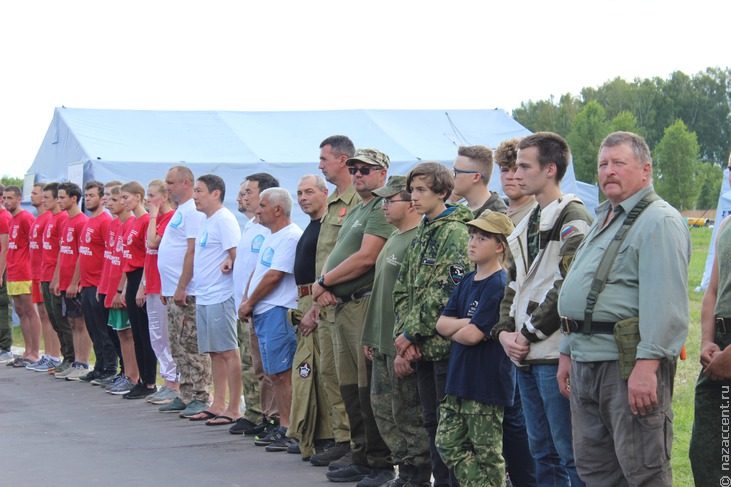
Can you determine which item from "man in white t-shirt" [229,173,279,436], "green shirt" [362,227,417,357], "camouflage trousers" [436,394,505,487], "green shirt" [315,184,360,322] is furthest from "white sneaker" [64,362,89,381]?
"camouflage trousers" [436,394,505,487]

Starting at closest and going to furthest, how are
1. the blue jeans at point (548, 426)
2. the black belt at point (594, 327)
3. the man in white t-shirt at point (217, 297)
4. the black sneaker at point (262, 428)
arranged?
the black belt at point (594, 327) → the blue jeans at point (548, 426) → the black sneaker at point (262, 428) → the man in white t-shirt at point (217, 297)

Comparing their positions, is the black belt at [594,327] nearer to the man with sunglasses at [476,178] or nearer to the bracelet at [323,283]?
the man with sunglasses at [476,178]

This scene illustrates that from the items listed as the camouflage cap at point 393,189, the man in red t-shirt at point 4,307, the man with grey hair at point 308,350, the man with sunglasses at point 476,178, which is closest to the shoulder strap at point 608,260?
the man with sunglasses at point 476,178

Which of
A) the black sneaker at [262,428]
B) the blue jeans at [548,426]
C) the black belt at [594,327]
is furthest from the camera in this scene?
the black sneaker at [262,428]

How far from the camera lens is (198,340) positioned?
938 centimetres

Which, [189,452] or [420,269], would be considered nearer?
[420,269]

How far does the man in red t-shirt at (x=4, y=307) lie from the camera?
14711 mm

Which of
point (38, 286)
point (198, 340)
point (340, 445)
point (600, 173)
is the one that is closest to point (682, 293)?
point (600, 173)

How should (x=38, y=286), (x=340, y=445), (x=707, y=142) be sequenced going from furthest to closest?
(x=707, y=142) < (x=38, y=286) < (x=340, y=445)

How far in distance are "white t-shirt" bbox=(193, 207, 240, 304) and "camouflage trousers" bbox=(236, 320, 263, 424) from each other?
0.48 metres

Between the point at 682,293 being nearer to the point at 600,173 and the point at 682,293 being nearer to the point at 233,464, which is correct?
the point at 600,173

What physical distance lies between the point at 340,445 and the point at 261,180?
2.80 metres

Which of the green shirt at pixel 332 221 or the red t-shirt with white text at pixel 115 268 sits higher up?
the green shirt at pixel 332 221

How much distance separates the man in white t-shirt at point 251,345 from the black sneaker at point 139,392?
2439 millimetres
